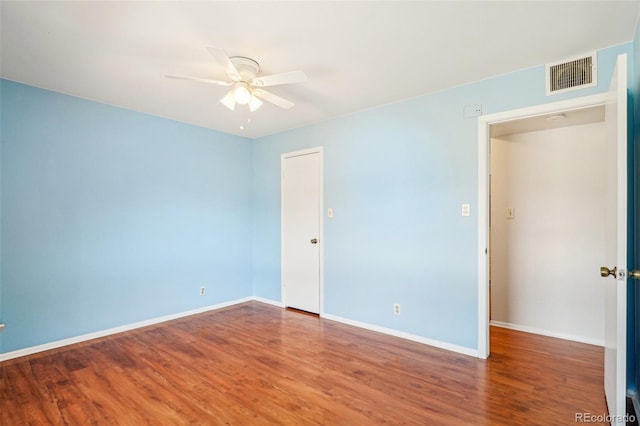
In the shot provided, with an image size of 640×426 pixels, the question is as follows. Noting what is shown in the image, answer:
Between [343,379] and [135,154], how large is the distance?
3266 mm

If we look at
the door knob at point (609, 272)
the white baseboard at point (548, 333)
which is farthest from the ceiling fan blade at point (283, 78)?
the white baseboard at point (548, 333)

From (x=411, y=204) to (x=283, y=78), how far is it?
5.94ft

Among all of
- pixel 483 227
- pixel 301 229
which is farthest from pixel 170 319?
pixel 483 227

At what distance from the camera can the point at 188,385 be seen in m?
2.41

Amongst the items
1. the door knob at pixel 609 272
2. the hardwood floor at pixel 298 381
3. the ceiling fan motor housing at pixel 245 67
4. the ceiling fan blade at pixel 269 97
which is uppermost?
the ceiling fan motor housing at pixel 245 67

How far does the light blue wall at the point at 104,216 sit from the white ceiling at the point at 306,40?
20.2 inches

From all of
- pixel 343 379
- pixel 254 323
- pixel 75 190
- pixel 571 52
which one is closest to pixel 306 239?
pixel 254 323

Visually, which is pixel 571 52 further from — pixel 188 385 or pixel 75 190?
pixel 75 190

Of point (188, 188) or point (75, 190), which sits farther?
point (188, 188)

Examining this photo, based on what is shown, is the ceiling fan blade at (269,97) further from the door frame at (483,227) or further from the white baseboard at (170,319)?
the white baseboard at (170,319)

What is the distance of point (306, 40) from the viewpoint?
7.10 feet

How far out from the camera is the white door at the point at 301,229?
4145mm

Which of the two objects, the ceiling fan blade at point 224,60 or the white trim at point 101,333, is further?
the white trim at point 101,333

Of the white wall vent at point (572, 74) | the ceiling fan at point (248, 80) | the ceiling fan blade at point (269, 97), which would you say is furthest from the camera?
the ceiling fan blade at point (269, 97)
